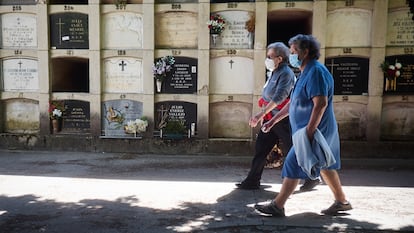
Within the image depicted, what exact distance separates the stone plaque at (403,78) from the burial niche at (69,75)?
4413 millimetres

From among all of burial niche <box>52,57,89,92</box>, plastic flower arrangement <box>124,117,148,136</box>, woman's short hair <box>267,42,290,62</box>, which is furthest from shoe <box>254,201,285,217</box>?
burial niche <box>52,57,89,92</box>

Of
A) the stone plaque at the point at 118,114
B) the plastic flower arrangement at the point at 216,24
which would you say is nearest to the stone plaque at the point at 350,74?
the plastic flower arrangement at the point at 216,24

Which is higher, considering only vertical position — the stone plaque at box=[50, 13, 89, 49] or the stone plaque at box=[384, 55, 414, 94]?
the stone plaque at box=[50, 13, 89, 49]

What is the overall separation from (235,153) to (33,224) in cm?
309

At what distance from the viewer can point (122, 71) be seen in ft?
19.1

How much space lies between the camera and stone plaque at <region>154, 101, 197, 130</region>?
575 cm

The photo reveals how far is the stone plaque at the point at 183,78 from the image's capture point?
5.70m

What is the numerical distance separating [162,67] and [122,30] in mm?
854

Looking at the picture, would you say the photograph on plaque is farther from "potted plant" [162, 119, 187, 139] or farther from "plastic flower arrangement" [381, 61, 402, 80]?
"potted plant" [162, 119, 187, 139]

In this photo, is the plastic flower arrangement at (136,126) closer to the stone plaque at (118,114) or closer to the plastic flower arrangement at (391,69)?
the stone plaque at (118,114)

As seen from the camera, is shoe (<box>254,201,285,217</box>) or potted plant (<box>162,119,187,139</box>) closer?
shoe (<box>254,201,285,217</box>)

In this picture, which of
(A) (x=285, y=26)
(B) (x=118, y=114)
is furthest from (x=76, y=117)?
(A) (x=285, y=26)

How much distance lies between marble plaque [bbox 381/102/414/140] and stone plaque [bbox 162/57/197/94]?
8.76 feet

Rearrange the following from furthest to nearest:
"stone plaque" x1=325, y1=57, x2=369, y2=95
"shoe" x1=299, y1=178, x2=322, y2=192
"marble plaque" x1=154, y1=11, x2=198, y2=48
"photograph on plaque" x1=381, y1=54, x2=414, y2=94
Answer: "marble plaque" x1=154, y1=11, x2=198, y2=48 < "stone plaque" x1=325, y1=57, x2=369, y2=95 < "photograph on plaque" x1=381, y1=54, x2=414, y2=94 < "shoe" x1=299, y1=178, x2=322, y2=192
